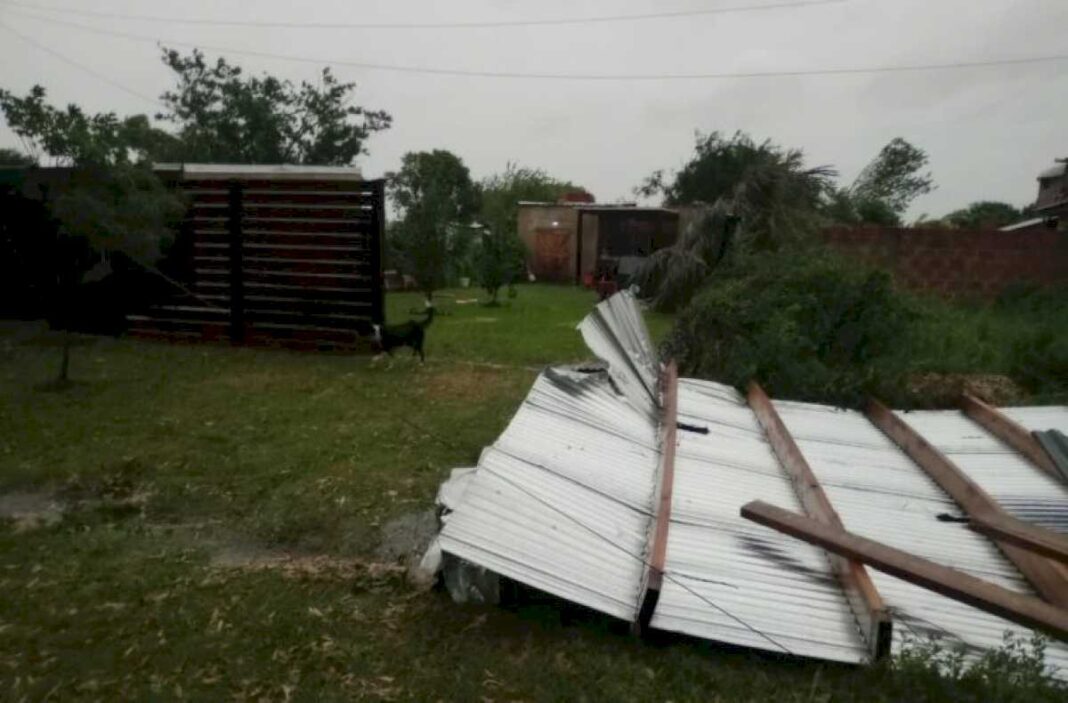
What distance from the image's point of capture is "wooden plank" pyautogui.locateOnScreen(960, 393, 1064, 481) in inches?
214

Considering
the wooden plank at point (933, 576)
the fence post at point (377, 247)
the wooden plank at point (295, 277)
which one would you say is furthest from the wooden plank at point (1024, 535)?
the wooden plank at point (295, 277)

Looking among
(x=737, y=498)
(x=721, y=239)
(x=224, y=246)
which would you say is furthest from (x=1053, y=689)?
(x=721, y=239)

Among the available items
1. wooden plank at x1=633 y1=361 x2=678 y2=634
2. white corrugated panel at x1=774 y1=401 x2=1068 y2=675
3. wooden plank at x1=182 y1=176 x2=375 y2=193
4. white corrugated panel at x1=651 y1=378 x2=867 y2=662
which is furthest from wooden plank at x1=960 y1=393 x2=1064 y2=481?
wooden plank at x1=182 y1=176 x2=375 y2=193

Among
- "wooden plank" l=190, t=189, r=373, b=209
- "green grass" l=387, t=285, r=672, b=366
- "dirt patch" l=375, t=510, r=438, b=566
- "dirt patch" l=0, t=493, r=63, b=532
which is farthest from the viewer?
"green grass" l=387, t=285, r=672, b=366

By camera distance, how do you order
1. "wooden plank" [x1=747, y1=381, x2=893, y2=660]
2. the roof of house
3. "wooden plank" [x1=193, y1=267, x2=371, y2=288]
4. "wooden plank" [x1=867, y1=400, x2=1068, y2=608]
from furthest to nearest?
the roof of house, "wooden plank" [x1=193, y1=267, x2=371, y2=288], "wooden plank" [x1=867, y1=400, x2=1068, y2=608], "wooden plank" [x1=747, y1=381, x2=893, y2=660]

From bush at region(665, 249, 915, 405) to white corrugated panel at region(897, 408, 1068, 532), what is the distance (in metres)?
0.84

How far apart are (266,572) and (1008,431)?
556 cm

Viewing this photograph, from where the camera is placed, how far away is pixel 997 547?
14.0 feet

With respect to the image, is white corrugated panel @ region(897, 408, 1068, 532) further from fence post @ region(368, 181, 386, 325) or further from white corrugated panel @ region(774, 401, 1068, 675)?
fence post @ region(368, 181, 386, 325)

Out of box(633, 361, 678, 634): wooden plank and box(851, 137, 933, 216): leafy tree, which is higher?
box(851, 137, 933, 216): leafy tree

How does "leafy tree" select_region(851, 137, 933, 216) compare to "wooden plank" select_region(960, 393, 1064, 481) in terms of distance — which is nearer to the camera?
"wooden plank" select_region(960, 393, 1064, 481)

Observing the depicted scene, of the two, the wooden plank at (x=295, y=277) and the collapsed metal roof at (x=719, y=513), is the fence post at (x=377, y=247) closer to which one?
the wooden plank at (x=295, y=277)

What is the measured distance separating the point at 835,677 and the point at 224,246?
9.90m

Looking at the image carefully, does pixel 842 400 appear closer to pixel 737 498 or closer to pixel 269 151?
pixel 737 498
